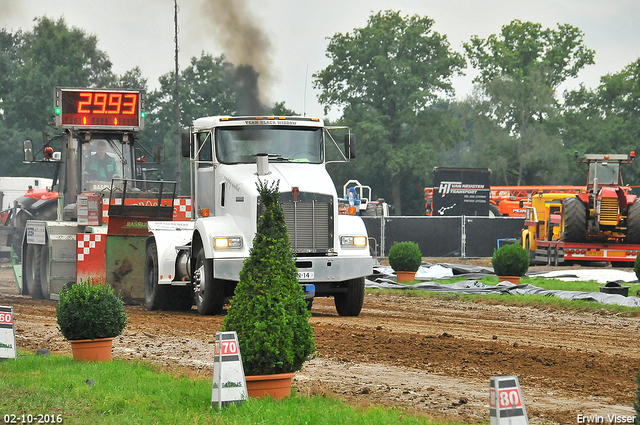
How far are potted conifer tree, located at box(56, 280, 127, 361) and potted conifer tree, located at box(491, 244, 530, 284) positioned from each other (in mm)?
13140

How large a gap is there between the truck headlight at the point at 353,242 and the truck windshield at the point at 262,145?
59.9 inches

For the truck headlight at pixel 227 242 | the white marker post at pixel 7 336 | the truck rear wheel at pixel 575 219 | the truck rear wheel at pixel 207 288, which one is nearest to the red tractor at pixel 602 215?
the truck rear wheel at pixel 575 219

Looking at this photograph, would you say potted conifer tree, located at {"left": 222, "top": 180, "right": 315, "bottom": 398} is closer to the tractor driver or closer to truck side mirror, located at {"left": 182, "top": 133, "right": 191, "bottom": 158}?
truck side mirror, located at {"left": 182, "top": 133, "right": 191, "bottom": 158}

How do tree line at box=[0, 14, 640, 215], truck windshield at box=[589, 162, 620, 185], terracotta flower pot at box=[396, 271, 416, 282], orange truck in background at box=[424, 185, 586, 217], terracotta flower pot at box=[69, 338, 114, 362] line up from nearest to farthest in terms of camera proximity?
terracotta flower pot at box=[69, 338, 114, 362] → terracotta flower pot at box=[396, 271, 416, 282] → truck windshield at box=[589, 162, 620, 185] → orange truck in background at box=[424, 185, 586, 217] → tree line at box=[0, 14, 640, 215]

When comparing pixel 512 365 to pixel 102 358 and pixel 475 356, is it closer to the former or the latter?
pixel 475 356

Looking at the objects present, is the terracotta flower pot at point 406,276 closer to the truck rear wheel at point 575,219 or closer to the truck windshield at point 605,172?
the truck rear wheel at point 575,219

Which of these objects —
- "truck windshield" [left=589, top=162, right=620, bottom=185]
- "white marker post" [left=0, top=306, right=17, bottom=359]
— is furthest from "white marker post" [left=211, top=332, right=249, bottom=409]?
"truck windshield" [left=589, top=162, right=620, bottom=185]

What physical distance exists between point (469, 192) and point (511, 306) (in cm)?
2923

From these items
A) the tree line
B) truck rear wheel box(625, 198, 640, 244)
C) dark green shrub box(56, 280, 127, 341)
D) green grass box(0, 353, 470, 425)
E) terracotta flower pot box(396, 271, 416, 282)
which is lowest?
green grass box(0, 353, 470, 425)

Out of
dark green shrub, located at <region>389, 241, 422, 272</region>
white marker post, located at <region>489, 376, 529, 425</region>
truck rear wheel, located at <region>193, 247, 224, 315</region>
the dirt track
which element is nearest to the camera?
white marker post, located at <region>489, 376, 529, 425</region>

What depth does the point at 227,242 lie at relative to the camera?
43.2 feet

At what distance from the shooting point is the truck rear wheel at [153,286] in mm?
15172

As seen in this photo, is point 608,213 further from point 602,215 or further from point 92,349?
point 92,349

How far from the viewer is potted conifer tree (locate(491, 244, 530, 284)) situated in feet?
67.4
